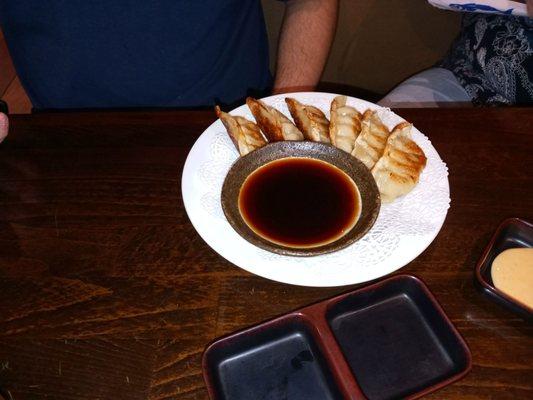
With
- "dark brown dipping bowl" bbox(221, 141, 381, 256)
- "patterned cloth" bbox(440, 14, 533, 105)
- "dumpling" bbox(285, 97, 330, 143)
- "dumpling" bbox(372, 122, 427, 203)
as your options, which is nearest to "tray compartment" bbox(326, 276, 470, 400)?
"dark brown dipping bowl" bbox(221, 141, 381, 256)

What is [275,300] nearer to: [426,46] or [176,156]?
[176,156]

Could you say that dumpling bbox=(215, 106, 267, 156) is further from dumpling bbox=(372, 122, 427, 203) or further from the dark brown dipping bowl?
dumpling bbox=(372, 122, 427, 203)

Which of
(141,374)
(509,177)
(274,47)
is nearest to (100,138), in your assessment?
(141,374)

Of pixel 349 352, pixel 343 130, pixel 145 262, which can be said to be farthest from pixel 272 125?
pixel 349 352

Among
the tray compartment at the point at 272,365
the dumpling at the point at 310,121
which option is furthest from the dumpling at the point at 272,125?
the tray compartment at the point at 272,365

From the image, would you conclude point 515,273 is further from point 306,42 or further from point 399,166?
point 306,42

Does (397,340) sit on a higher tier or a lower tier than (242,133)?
lower

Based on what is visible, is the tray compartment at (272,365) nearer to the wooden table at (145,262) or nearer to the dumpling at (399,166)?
the wooden table at (145,262)
